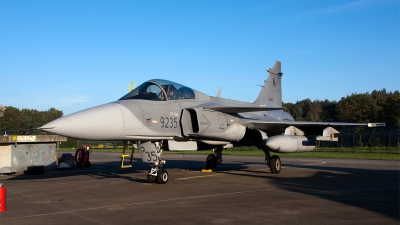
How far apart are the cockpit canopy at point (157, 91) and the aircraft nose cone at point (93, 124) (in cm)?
124

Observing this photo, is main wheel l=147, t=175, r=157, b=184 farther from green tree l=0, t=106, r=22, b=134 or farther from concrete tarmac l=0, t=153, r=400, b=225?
green tree l=0, t=106, r=22, b=134

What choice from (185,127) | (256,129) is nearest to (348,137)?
(256,129)

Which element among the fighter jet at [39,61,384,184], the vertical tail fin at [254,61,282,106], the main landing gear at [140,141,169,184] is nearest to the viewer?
the fighter jet at [39,61,384,184]

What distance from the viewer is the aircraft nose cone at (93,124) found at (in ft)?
30.4

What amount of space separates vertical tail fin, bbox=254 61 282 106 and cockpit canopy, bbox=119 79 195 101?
6.88 metres

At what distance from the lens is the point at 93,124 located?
31.9 feet

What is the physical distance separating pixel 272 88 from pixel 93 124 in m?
11.4

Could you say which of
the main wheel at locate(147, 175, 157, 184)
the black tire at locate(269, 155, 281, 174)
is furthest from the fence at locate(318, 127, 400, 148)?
the main wheel at locate(147, 175, 157, 184)

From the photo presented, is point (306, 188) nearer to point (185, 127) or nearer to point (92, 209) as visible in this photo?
point (185, 127)

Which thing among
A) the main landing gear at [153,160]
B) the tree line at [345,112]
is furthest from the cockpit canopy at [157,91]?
the tree line at [345,112]

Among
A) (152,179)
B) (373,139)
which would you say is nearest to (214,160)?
(152,179)

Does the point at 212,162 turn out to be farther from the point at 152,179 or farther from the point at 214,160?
the point at 152,179

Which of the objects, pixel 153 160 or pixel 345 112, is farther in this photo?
pixel 345 112

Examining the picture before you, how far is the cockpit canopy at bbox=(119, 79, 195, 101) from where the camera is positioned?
11773 millimetres
